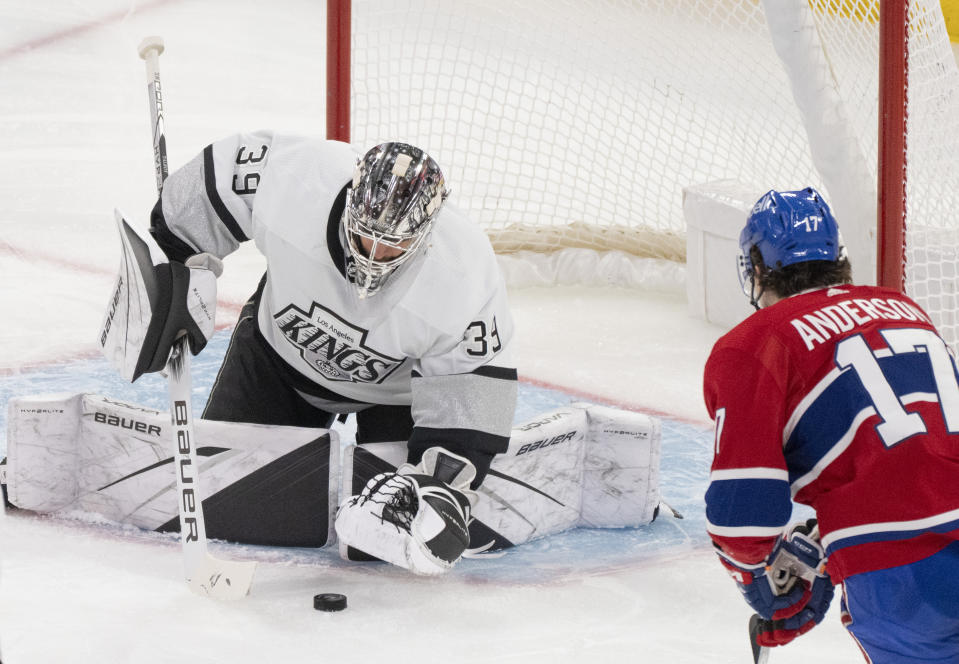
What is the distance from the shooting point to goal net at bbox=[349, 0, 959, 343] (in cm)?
432

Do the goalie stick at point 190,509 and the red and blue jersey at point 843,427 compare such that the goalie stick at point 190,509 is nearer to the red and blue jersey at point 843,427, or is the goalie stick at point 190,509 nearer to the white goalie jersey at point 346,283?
the white goalie jersey at point 346,283

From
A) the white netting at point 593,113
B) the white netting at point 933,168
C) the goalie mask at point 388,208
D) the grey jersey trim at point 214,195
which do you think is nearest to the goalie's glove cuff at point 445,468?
the goalie mask at point 388,208

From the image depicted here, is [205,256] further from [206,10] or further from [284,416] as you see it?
[206,10]

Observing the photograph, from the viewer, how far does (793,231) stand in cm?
173

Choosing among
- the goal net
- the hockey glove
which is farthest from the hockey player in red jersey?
the goal net

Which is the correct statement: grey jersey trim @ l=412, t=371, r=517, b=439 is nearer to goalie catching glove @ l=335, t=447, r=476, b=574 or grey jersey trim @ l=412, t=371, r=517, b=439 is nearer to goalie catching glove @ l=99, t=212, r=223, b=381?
goalie catching glove @ l=335, t=447, r=476, b=574

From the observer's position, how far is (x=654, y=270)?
192 inches

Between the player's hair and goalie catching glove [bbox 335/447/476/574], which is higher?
the player's hair

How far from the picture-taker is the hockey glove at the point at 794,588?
6.07ft

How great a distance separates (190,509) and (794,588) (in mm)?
1135

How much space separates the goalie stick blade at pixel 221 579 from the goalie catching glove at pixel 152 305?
0.37m

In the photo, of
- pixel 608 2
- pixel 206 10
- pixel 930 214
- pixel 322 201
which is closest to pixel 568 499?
pixel 322 201

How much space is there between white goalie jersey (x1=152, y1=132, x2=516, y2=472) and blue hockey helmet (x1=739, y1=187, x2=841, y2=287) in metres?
0.72

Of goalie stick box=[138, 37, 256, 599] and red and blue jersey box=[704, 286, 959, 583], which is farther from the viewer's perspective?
A: goalie stick box=[138, 37, 256, 599]
